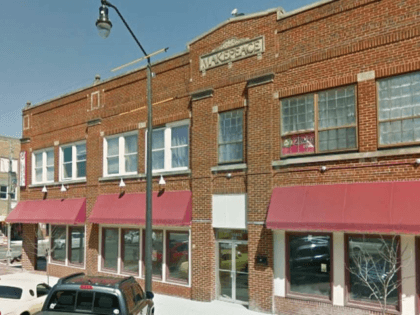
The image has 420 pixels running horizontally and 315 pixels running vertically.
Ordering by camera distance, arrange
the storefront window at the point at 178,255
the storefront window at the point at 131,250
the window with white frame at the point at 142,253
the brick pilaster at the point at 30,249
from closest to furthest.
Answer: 1. the storefront window at the point at 178,255
2. the window with white frame at the point at 142,253
3. the storefront window at the point at 131,250
4. the brick pilaster at the point at 30,249

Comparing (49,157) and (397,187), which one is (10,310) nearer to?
(397,187)

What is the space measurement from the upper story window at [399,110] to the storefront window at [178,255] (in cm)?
815

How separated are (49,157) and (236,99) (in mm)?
13022

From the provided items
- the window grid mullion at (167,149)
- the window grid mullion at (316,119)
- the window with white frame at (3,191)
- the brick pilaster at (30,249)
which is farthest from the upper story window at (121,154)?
the window with white frame at (3,191)

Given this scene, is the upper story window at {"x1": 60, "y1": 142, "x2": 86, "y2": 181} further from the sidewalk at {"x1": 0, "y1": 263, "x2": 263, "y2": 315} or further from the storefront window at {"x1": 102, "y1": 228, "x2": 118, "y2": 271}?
the sidewalk at {"x1": 0, "y1": 263, "x2": 263, "y2": 315}

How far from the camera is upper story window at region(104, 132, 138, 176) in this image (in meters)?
18.5

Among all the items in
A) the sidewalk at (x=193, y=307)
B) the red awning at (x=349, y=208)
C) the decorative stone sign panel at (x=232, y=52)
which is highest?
the decorative stone sign panel at (x=232, y=52)

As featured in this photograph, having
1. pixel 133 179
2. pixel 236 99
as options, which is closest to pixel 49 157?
pixel 133 179

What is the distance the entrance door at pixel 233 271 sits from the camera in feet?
46.9

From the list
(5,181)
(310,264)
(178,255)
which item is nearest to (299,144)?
(310,264)

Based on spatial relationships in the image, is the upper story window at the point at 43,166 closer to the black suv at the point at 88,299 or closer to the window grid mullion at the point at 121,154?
the window grid mullion at the point at 121,154

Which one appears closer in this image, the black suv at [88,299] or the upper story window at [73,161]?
the black suv at [88,299]

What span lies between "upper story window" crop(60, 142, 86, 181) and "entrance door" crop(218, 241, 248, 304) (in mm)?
9408

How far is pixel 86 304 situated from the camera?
798 cm
